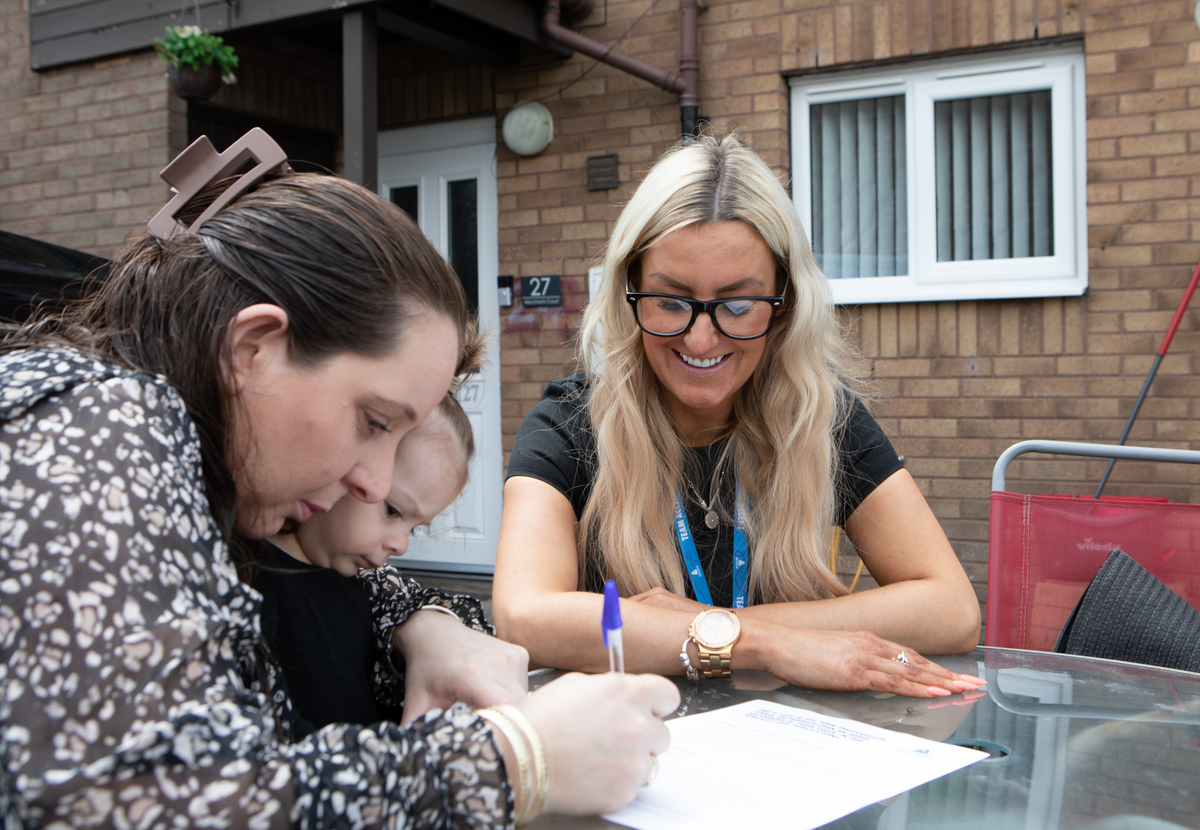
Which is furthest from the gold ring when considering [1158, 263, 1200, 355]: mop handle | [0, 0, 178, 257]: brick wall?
[0, 0, 178, 257]: brick wall

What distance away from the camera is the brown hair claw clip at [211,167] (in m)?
1.12

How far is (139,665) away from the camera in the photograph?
740mm

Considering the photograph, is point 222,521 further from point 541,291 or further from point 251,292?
point 541,291

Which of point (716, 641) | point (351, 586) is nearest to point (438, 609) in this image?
point (351, 586)

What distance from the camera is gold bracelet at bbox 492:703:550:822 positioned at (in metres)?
0.90

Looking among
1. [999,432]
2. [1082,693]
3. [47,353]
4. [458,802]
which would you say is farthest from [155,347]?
[999,432]

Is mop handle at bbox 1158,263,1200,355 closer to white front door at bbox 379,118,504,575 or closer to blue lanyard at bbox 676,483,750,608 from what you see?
blue lanyard at bbox 676,483,750,608

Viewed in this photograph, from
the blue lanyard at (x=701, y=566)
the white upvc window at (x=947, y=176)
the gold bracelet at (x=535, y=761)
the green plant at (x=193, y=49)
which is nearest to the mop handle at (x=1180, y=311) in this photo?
the white upvc window at (x=947, y=176)

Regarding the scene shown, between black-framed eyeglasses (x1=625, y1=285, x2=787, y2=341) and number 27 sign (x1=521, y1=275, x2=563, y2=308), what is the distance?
342cm

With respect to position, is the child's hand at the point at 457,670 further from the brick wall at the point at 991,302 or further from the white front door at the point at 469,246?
the white front door at the point at 469,246

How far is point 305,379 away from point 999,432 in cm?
432

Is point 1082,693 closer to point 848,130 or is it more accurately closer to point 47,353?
point 47,353

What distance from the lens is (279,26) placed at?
17.3ft

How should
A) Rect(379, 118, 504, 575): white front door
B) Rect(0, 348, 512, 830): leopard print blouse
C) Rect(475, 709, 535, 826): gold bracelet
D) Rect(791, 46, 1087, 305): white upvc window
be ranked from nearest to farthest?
Rect(0, 348, 512, 830): leopard print blouse, Rect(475, 709, 535, 826): gold bracelet, Rect(791, 46, 1087, 305): white upvc window, Rect(379, 118, 504, 575): white front door
